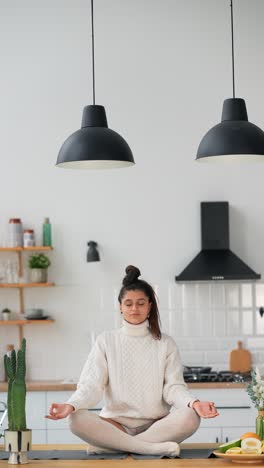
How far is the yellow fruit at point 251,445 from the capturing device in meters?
4.61

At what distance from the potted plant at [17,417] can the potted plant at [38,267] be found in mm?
2880

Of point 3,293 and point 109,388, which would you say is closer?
point 109,388

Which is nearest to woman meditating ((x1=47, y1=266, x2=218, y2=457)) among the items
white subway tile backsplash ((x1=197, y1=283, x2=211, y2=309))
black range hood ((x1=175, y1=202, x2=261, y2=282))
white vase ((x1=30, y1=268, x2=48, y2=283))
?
black range hood ((x1=175, y1=202, x2=261, y2=282))

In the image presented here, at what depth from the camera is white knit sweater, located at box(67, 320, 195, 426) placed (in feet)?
16.8

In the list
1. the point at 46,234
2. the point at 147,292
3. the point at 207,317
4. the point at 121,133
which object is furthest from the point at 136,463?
the point at 121,133

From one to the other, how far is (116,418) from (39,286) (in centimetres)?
261

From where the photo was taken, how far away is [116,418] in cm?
512

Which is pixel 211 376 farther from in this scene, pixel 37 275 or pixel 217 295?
pixel 37 275

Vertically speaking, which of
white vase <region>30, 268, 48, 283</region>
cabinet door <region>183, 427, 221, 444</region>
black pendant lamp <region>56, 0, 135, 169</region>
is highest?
black pendant lamp <region>56, 0, 135, 169</region>

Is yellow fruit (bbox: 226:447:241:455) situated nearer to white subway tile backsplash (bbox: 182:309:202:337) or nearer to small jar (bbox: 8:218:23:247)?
white subway tile backsplash (bbox: 182:309:202:337)

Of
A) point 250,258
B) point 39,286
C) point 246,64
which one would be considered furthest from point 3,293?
point 246,64

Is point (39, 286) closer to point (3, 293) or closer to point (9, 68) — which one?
point (3, 293)

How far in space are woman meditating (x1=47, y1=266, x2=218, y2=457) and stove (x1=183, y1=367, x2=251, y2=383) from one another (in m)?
1.99

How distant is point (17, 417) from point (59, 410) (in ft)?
0.76
